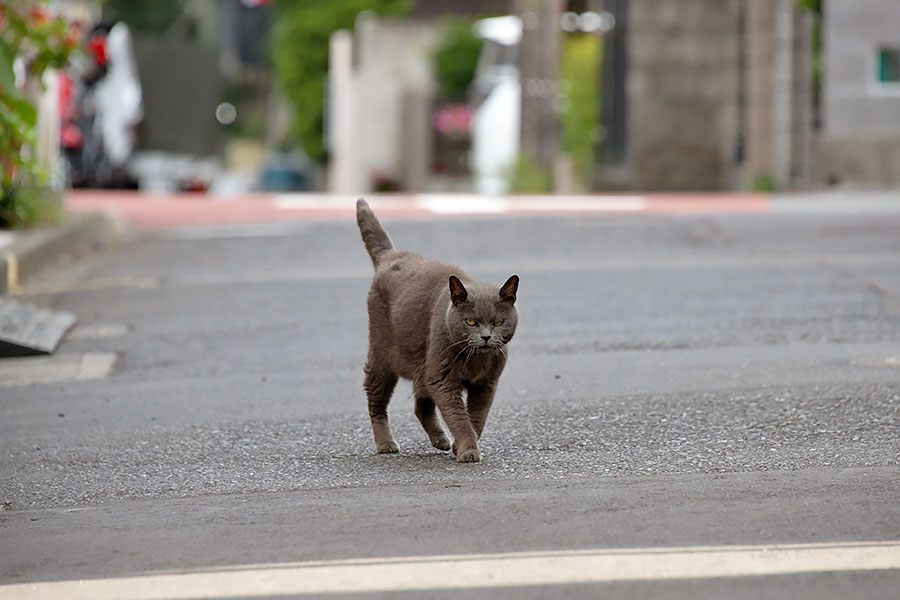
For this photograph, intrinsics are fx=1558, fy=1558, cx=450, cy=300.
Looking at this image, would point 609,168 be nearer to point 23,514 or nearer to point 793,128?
point 793,128

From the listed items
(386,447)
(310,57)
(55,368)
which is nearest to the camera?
(386,447)

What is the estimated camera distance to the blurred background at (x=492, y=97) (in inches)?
766

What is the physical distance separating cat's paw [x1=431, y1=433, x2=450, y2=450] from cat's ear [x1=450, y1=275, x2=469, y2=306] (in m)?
0.71

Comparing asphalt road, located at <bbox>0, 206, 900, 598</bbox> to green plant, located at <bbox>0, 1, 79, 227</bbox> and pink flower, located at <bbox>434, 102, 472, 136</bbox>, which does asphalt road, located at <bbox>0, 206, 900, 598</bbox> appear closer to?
green plant, located at <bbox>0, 1, 79, 227</bbox>

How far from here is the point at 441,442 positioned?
621cm

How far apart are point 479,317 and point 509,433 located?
0.91m

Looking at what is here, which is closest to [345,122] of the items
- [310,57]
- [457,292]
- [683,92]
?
[310,57]

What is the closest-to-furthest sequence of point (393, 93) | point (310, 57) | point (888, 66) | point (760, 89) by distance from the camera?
1. point (888, 66)
2. point (760, 89)
3. point (393, 93)
4. point (310, 57)

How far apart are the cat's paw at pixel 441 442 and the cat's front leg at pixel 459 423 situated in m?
0.34

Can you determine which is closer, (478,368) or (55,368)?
(478,368)

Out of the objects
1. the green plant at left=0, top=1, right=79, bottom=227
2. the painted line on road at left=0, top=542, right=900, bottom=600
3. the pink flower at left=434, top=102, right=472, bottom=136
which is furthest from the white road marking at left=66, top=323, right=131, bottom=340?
the pink flower at left=434, top=102, right=472, bottom=136

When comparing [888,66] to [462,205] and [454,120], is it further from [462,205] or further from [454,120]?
[454,120]

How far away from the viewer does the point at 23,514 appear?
540 centimetres

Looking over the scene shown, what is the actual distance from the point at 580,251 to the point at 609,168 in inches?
656
